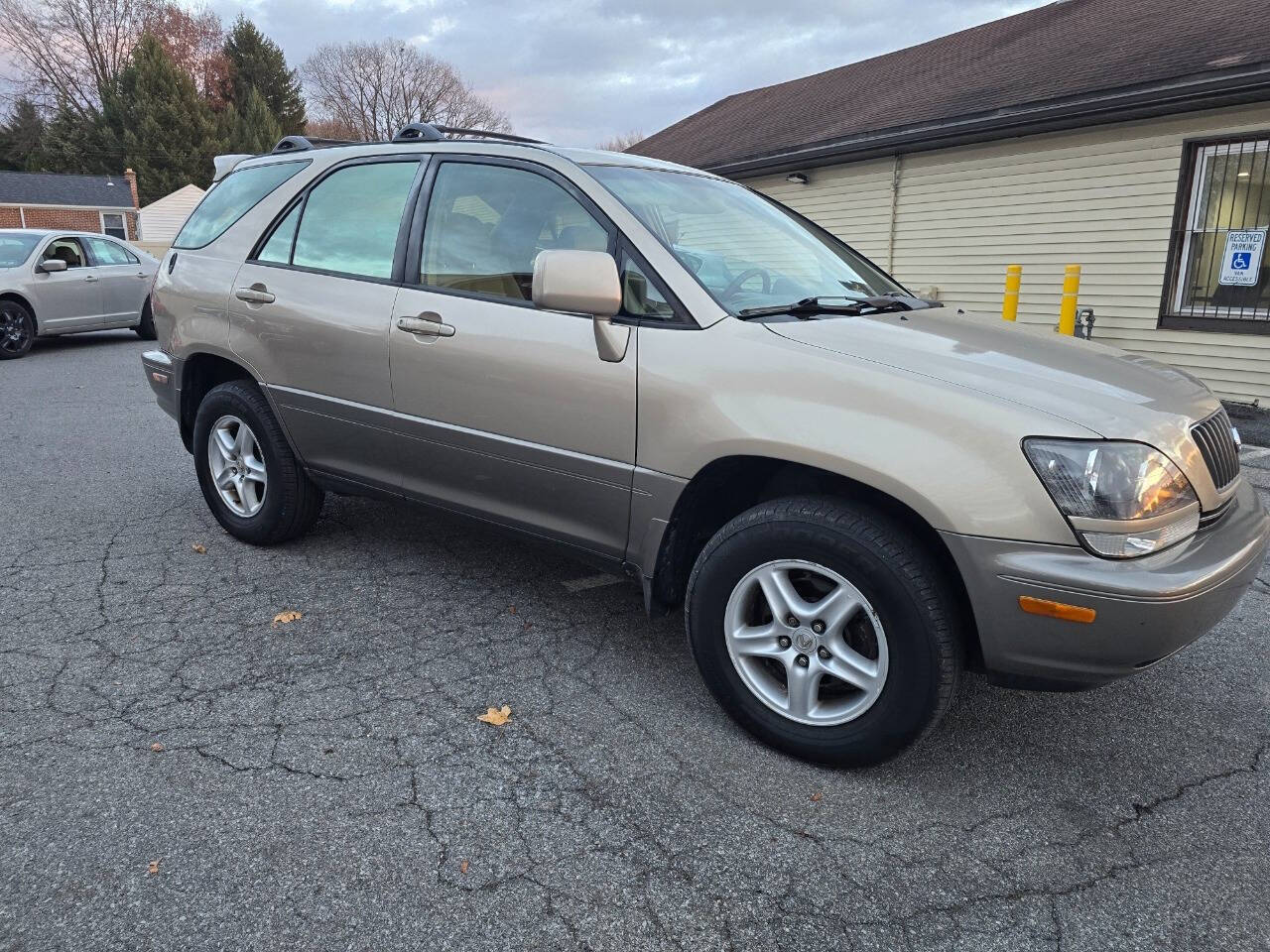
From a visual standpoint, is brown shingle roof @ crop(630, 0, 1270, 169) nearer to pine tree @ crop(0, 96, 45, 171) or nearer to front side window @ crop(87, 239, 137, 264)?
front side window @ crop(87, 239, 137, 264)

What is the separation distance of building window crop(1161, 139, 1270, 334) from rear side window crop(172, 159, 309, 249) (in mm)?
8352

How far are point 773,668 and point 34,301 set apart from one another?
12459 mm

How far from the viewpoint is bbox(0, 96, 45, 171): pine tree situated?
5084cm

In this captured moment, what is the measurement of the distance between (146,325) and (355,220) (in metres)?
11.8

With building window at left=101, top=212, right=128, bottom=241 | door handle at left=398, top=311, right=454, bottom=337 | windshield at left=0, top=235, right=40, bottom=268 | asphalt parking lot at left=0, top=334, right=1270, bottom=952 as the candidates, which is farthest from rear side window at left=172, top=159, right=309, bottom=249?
building window at left=101, top=212, right=128, bottom=241

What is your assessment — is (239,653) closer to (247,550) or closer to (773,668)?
(247,550)

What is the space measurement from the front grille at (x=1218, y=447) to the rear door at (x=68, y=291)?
13.3 meters

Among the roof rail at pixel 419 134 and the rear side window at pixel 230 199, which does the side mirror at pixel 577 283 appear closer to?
the roof rail at pixel 419 134

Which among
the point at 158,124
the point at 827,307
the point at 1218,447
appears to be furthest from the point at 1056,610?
the point at 158,124

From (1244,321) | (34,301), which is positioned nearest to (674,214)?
(1244,321)

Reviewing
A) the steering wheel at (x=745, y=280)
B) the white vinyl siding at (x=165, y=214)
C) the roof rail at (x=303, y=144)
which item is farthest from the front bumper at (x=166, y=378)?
the white vinyl siding at (x=165, y=214)

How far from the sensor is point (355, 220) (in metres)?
3.72

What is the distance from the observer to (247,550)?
4.29 meters

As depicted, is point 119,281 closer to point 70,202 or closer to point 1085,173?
point 1085,173
